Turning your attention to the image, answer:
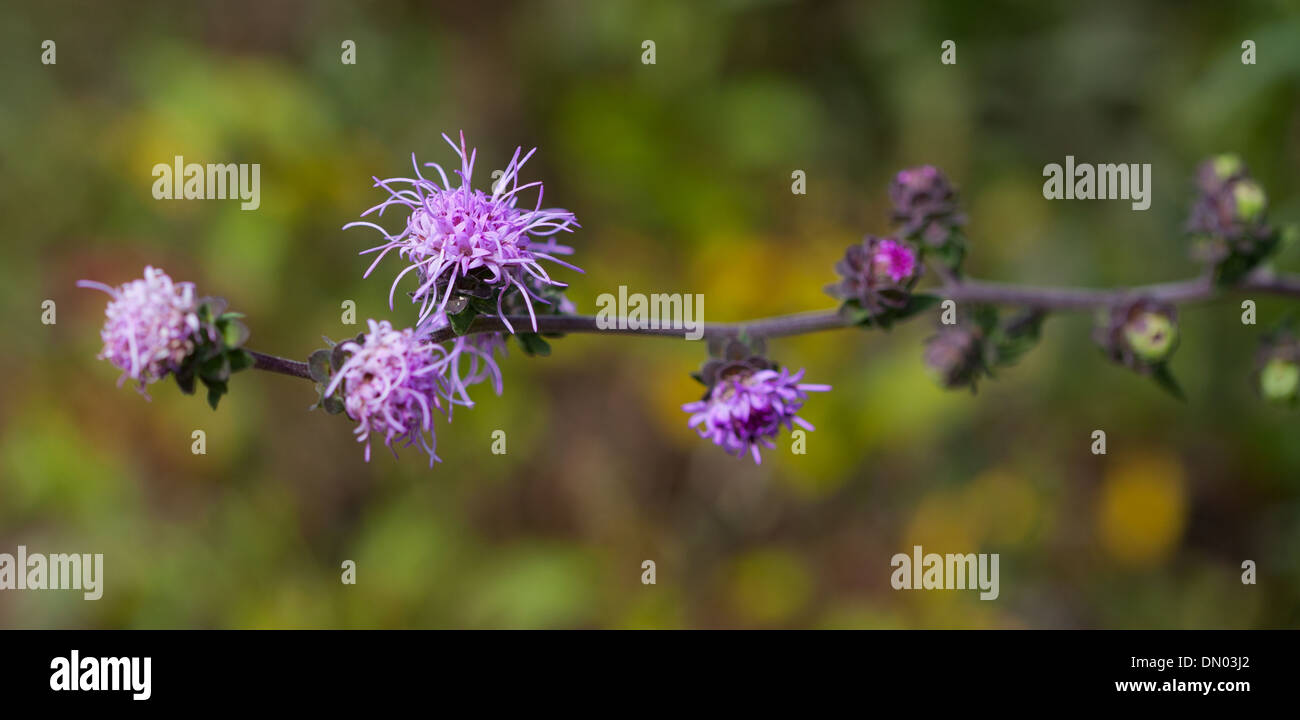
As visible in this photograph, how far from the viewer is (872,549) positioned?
5.51 metres

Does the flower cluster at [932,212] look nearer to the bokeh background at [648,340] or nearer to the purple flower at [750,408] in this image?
the purple flower at [750,408]

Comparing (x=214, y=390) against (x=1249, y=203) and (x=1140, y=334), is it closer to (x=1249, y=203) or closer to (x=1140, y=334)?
(x=1140, y=334)

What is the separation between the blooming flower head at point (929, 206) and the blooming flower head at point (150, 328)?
2252mm

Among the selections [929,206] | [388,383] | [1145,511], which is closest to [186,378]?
[388,383]

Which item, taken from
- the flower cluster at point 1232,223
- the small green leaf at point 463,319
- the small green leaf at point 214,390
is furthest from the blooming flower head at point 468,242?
the flower cluster at point 1232,223

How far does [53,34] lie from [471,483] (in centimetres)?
430

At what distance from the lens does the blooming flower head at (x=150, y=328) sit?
235cm

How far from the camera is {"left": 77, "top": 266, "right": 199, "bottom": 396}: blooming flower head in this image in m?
2.35

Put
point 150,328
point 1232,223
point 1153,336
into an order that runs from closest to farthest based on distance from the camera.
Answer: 1. point 150,328
2. point 1153,336
3. point 1232,223

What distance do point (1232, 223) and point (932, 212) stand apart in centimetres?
104

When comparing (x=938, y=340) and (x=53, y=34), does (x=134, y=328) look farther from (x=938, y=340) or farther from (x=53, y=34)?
(x=53, y=34)

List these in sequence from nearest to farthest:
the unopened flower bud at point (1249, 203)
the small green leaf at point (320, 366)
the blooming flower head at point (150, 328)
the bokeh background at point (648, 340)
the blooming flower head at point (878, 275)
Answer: the blooming flower head at point (150, 328) < the small green leaf at point (320, 366) < the blooming flower head at point (878, 275) < the unopened flower bud at point (1249, 203) < the bokeh background at point (648, 340)

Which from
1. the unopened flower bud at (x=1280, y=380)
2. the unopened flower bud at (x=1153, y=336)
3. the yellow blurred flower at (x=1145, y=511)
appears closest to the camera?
the unopened flower bud at (x=1153, y=336)

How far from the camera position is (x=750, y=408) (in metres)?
2.63
